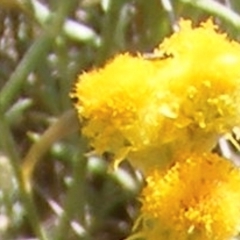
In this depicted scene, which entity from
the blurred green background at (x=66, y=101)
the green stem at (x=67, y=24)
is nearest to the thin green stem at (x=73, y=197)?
the blurred green background at (x=66, y=101)

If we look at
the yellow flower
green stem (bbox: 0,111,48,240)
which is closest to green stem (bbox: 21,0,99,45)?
green stem (bbox: 0,111,48,240)

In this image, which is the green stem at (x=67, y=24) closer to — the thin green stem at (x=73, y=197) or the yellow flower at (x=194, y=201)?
the thin green stem at (x=73, y=197)

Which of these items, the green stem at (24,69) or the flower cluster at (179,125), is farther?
the green stem at (24,69)

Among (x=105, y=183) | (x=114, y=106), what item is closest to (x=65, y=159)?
(x=105, y=183)

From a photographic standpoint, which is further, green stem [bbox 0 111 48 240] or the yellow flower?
green stem [bbox 0 111 48 240]

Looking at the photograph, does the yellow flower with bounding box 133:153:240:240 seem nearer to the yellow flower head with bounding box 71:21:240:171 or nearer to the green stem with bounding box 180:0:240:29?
the yellow flower head with bounding box 71:21:240:171

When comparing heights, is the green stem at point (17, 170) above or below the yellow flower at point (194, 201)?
above

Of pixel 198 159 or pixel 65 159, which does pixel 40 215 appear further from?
pixel 198 159

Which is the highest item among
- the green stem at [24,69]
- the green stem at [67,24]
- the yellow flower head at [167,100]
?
the green stem at [67,24]
